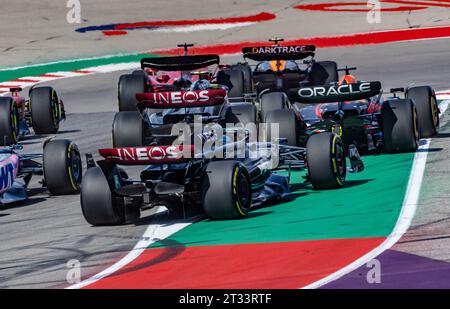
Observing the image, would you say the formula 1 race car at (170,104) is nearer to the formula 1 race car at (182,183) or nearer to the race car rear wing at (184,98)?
the race car rear wing at (184,98)

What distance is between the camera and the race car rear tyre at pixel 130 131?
64.8 feet

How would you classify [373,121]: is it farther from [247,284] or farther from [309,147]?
[247,284]

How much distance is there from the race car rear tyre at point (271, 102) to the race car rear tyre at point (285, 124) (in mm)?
2402

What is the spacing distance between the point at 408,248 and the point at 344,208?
9.47ft

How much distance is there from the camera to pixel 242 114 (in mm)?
19609

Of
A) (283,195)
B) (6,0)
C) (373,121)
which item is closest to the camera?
(283,195)

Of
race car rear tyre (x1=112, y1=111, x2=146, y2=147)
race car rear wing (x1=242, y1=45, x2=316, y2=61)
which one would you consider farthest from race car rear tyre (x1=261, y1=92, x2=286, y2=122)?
race car rear wing (x1=242, y1=45, x2=316, y2=61)

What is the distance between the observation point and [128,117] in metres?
20.0

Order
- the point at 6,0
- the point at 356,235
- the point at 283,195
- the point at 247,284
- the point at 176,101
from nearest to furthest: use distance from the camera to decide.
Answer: the point at 247,284 < the point at 356,235 < the point at 283,195 < the point at 176,101 < the point at 6,0

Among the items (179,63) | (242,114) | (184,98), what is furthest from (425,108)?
(179,63)

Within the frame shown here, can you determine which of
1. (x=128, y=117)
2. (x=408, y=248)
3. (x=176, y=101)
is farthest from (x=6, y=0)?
(x=408, y=248)

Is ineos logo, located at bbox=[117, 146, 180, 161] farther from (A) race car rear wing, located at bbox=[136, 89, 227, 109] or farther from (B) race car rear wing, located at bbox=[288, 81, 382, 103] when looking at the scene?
(B) race car rear wing, located at bbox=[288, 81, 382, 103]

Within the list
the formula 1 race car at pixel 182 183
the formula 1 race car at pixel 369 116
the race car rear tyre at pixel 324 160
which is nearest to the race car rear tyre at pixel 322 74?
the formula 1 race car at pixel 369 116

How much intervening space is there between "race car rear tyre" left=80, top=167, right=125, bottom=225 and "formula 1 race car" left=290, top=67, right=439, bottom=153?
15.1 ft
